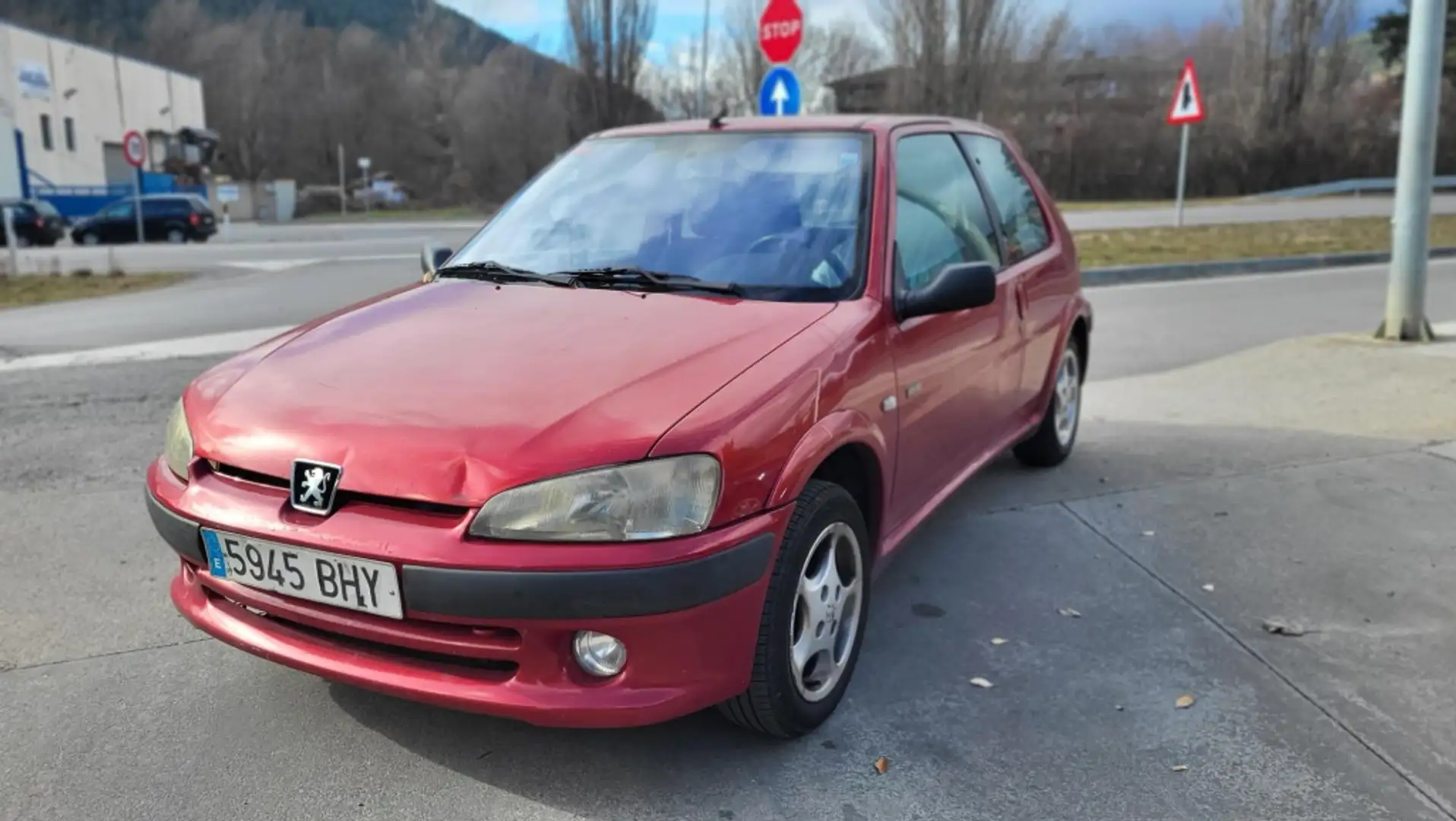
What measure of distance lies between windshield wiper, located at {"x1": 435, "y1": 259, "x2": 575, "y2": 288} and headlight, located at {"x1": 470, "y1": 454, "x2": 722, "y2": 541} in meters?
1.18

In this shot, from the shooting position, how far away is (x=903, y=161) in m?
3.74

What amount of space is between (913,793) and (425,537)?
1.31 metres

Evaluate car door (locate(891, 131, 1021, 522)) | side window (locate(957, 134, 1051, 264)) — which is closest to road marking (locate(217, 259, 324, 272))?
side window (locate(957, 134, 1051, 264))

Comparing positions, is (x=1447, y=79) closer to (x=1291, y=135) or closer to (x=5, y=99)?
(x=1291, y=135)

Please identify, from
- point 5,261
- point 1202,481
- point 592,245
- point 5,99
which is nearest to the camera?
point 592,245

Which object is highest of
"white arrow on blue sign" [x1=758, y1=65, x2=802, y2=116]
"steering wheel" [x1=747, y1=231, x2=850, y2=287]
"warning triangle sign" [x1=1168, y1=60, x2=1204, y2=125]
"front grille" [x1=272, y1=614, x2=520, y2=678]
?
"warning triangle sign" [x1=1168, y1=60, x2=1204, y2=125]

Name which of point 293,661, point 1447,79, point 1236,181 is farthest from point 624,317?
point 1447,79

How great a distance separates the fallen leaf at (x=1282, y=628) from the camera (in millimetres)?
3529

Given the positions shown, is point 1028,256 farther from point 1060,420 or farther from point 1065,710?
point 1065,710

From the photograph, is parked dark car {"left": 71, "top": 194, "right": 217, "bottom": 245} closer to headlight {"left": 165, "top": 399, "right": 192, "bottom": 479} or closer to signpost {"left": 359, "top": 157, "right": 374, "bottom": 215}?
signpost {"left": 359, "top": 157, "right": 374, "bottom": 215}

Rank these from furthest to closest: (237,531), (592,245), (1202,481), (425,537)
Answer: (1202,481) → (592,245) → (237,531) → (425,537)

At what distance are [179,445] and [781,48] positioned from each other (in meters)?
9.33

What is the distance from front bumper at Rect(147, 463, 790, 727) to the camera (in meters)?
2.32

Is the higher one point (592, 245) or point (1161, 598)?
point (592, 245)
